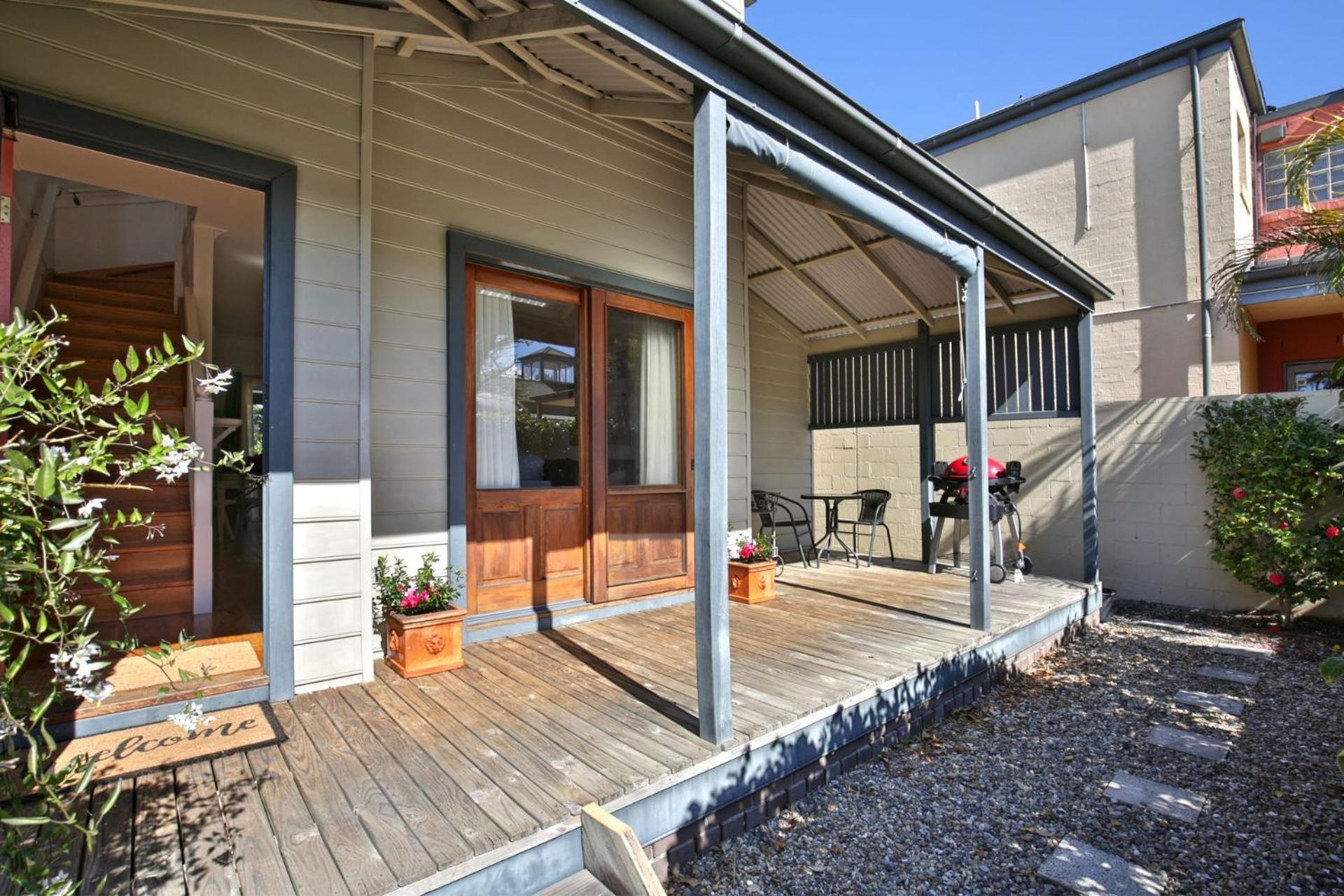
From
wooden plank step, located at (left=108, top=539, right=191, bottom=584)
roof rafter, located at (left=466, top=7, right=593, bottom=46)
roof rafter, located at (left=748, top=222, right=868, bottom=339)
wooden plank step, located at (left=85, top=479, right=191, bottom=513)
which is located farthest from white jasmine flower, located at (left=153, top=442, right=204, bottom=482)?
roof rafter, located at (left=748, top=222, right=868, bottom=339)

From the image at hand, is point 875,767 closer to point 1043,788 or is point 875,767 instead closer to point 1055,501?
point 1043,788

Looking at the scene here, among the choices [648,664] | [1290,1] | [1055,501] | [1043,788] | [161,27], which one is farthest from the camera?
[1290,1]

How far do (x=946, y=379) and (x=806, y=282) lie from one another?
5.18ft

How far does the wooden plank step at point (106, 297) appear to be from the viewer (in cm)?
504

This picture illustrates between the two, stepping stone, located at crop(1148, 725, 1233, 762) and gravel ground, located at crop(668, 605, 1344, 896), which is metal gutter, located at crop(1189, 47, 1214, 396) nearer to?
gravel ground, located at crop(668, 605, 1344, 896)

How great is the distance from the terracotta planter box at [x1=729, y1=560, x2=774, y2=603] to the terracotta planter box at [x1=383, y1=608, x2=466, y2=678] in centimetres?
205

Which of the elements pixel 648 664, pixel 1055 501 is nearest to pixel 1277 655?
pixel 1055 501

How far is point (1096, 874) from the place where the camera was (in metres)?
2.16

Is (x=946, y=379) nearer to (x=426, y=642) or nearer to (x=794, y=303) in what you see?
(x=794, y=303)

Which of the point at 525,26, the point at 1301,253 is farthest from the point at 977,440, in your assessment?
the point at 1301,253

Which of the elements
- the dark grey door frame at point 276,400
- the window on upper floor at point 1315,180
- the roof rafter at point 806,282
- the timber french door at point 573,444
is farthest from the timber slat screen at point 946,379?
the dark grey door frame at point 276,400

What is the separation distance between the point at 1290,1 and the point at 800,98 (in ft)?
27.7

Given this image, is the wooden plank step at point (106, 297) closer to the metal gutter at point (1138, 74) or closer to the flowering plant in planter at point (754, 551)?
the flowering plant in planter at point (754, 551)

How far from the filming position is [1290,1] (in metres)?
7.16
